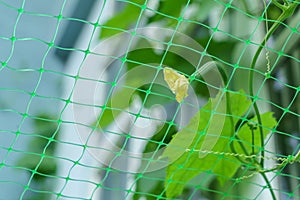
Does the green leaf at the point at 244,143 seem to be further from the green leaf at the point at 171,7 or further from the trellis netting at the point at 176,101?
the green leaf at the point at 171,7

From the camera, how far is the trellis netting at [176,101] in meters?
0.70

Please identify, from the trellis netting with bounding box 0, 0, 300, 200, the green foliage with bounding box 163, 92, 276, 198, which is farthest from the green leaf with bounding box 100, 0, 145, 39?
the green foliage with bounding box 163, 92, 276, 198

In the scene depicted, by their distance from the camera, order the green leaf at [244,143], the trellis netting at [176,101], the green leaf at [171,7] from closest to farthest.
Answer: the trellis netting at [176,101] < the green leaf at [244,143] < the green leaf at [171,7]

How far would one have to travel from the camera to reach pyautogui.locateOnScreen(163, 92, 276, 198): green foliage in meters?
0.74

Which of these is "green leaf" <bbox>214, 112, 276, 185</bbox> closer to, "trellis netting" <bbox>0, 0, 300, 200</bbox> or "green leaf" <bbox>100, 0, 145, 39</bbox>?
"trellis netting" <bbox>0, 0, 300, 200</bbox>

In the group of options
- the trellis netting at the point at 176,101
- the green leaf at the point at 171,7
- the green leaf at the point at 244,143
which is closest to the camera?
the trellis netting at the point at 176,101

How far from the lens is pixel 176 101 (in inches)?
45.4

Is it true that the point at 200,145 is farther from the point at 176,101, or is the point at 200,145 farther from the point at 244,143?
the point at 176,101

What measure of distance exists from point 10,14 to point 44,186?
2.01 feet

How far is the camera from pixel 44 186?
160 centimetres

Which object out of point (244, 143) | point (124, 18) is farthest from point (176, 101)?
point (244, 143)

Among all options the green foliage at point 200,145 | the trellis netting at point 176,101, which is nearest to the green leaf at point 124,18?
the trellis netting at point 176,101

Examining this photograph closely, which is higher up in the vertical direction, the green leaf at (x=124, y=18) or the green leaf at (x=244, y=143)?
the green leaf at (x=124, y=18)

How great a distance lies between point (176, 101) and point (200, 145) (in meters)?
0.41
